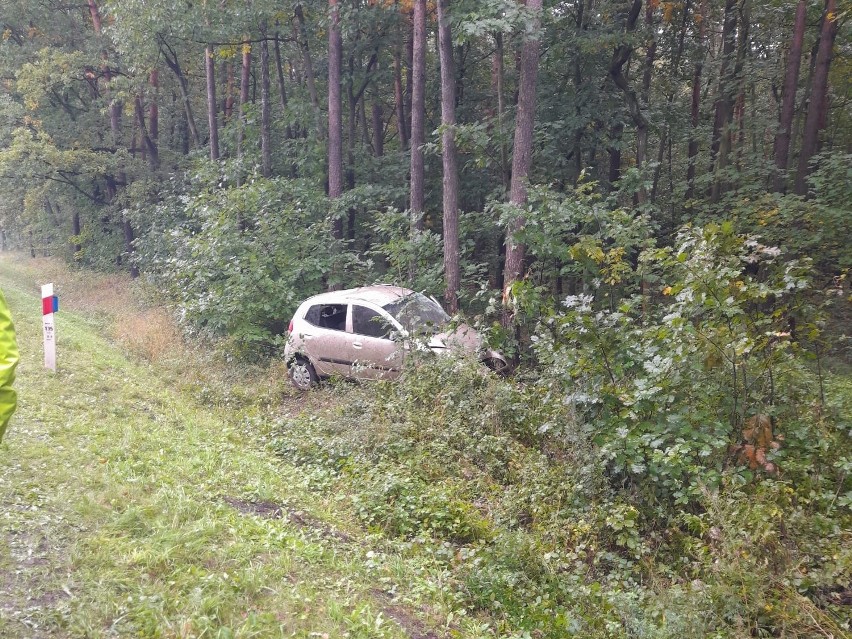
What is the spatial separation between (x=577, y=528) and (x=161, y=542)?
3391mm

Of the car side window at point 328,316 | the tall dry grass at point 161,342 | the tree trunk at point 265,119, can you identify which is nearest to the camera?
the tall dry grass at point 161,342

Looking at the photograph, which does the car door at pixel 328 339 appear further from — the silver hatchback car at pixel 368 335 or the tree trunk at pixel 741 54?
the tree trunk at pixel 741 54

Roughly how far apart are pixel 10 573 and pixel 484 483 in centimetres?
420

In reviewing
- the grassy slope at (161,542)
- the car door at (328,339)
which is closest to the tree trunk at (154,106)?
the car door at (328,339)

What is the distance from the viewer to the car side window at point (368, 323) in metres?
10.5

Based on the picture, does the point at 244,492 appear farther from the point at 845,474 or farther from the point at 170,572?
the point at 845,474

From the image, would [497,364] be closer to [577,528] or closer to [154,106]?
[577,528]

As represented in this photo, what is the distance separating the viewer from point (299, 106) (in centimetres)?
1975

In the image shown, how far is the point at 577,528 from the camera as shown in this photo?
5527mm

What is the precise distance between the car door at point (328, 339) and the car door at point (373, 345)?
203 millimetres

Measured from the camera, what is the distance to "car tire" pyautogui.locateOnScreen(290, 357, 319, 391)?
37.3ft

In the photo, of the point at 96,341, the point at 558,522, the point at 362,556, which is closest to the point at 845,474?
the point at 558,522

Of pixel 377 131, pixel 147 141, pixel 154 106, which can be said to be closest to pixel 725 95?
pixel 377 131

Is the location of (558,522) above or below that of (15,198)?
below
